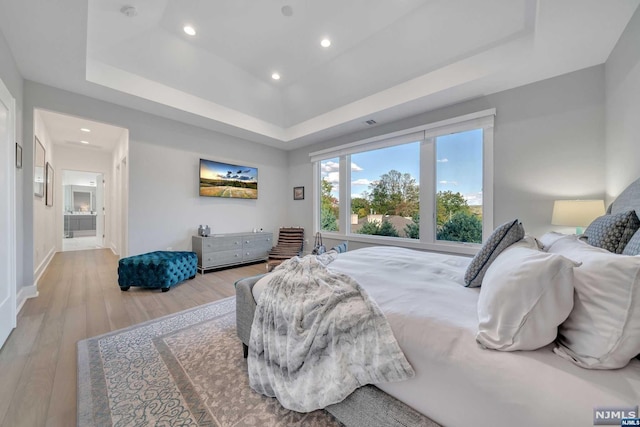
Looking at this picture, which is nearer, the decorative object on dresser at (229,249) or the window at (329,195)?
the decorative object on dresser at (229,249)

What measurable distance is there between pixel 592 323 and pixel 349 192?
4114mm

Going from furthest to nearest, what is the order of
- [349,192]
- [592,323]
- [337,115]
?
1. [349,192]
2. [337,115]
3. [592,323]

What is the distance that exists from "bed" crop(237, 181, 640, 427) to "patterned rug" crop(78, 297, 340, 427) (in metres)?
0.53

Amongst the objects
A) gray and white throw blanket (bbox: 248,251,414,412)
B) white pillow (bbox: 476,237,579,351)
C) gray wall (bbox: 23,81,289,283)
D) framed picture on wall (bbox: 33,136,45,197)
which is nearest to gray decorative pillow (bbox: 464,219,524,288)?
white pillow (bbox: 476,237,579,351)

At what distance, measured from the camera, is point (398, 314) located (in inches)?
44.2

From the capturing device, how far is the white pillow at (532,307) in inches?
32.7

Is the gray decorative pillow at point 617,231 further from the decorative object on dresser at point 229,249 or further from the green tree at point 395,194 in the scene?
the decorative object on dresser at point 229,249

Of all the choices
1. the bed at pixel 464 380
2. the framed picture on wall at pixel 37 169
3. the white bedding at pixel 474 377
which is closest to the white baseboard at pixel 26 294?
the framed picture on wall at pixel 37 169

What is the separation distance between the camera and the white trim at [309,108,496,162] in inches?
125

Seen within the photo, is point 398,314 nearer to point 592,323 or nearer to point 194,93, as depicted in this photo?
point 592,323

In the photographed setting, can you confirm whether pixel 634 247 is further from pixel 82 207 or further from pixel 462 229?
pixel 82 207

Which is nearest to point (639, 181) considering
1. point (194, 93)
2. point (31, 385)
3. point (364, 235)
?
point (364, 235)

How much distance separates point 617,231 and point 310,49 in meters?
3.58

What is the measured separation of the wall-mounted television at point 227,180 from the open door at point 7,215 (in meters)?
2.37
